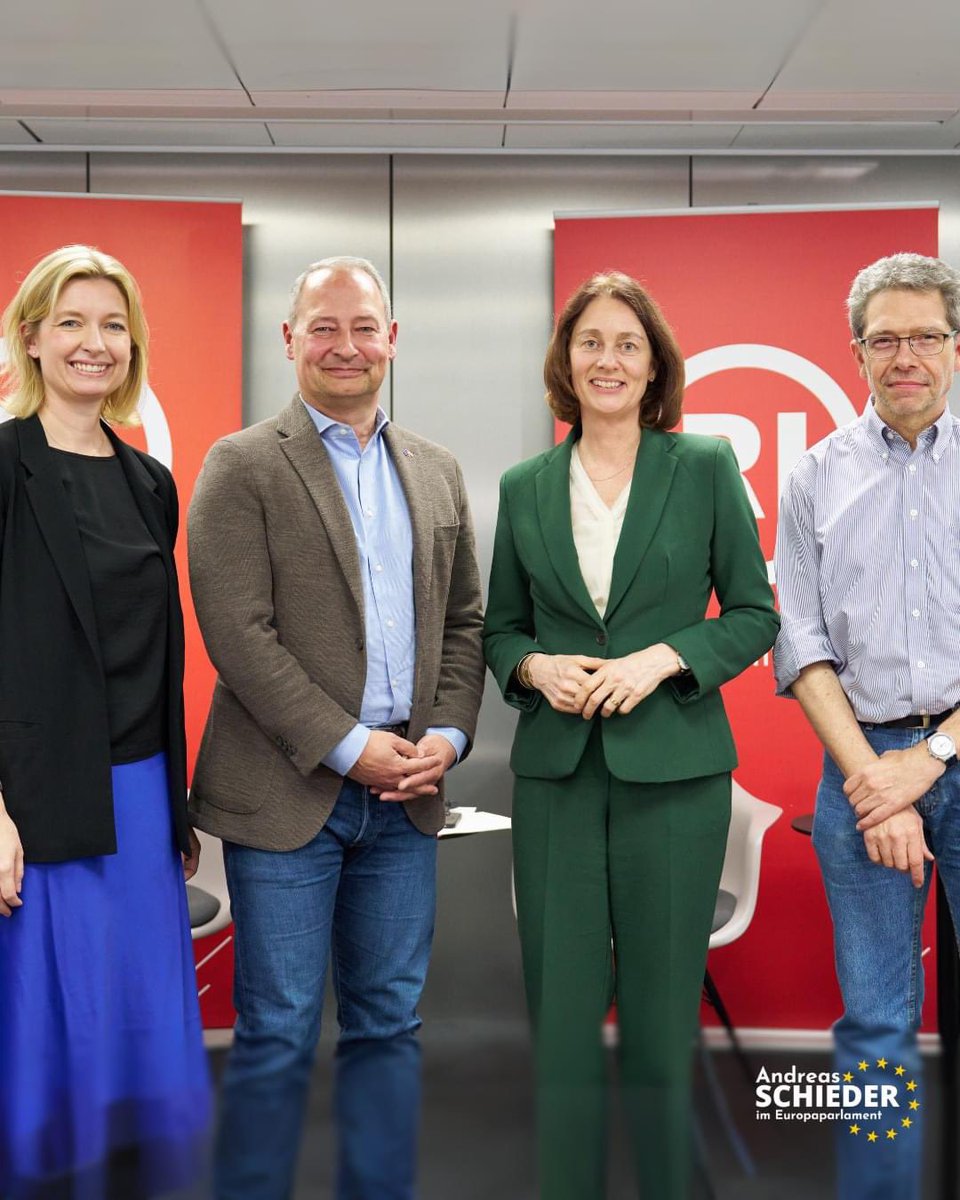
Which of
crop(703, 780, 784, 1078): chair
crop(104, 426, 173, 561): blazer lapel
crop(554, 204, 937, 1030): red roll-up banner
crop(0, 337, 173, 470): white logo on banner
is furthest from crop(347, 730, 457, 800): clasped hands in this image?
crop(0, 337, 173, 470): white logo on banner

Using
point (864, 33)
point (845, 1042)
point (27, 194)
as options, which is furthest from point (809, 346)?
point (845, 1042)

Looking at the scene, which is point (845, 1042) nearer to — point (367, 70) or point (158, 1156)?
point (158, 1156)

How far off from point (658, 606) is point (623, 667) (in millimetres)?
156

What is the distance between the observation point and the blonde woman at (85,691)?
1.89 metres

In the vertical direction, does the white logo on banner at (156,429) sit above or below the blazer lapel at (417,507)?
above

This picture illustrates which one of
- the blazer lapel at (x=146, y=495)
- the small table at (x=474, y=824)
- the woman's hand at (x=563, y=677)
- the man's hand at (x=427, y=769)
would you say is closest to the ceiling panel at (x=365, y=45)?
the blazer lapel at (x=146, y=495)

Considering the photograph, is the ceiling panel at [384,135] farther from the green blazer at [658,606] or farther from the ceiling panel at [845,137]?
the green blazer at [658,606]

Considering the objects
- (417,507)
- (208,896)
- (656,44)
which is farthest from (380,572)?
(656,44)

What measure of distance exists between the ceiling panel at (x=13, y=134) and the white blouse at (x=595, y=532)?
9.67 ft

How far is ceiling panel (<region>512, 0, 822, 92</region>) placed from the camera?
3.38 metres

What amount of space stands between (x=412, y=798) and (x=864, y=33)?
109 inches

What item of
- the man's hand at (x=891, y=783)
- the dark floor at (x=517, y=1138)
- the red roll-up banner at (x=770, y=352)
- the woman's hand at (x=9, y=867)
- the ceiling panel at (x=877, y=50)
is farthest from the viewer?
the red roll-up banner at (x=770, y=352)

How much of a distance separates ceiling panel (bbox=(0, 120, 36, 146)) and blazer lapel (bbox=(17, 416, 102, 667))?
2.63 m

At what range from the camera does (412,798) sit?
2.27m
